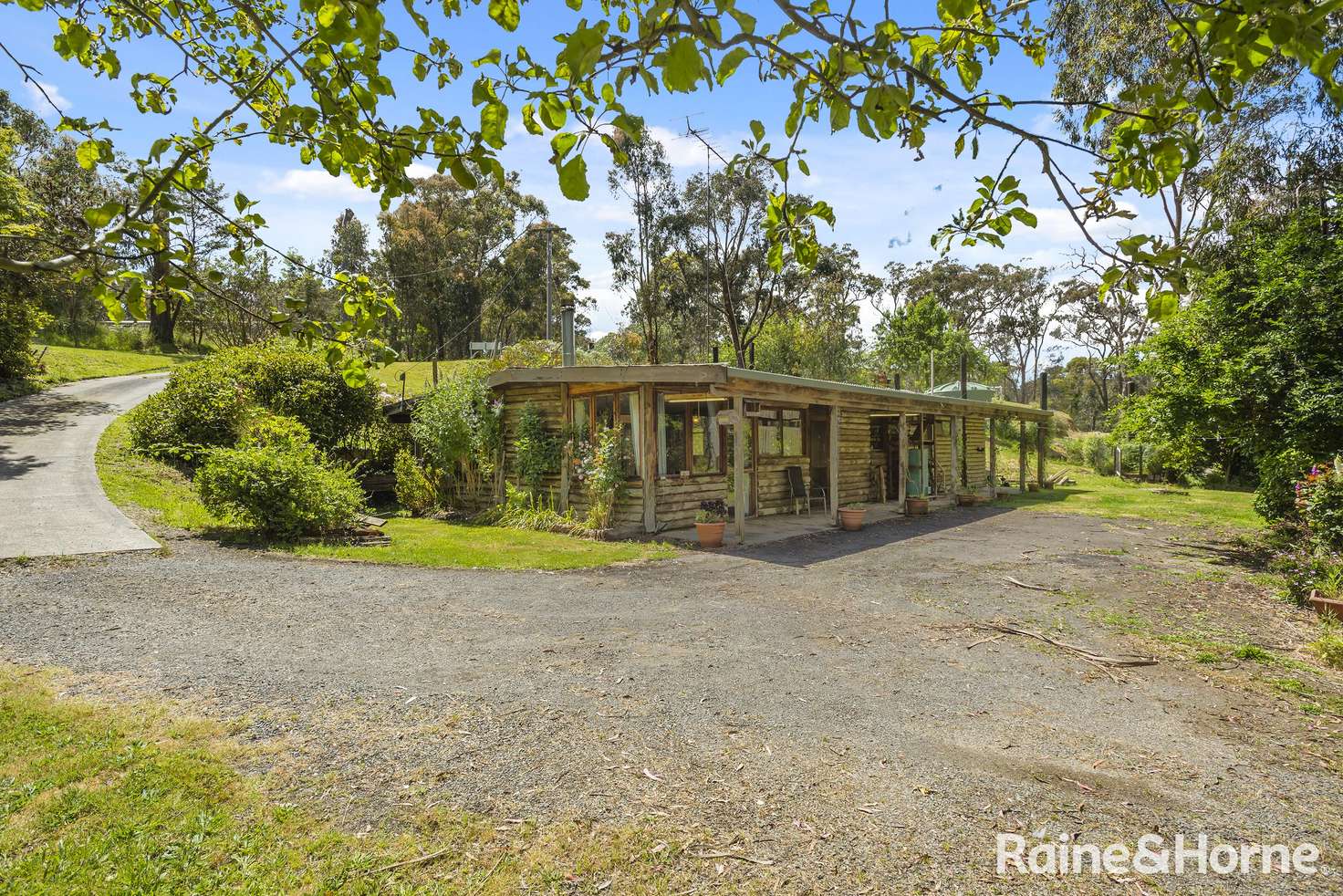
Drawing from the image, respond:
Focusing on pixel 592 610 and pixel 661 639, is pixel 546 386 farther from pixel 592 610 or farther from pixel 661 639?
pixel 661 639

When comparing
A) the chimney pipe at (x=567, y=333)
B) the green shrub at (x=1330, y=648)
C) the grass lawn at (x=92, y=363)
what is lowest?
the green shrub at (x=1330, y=648)

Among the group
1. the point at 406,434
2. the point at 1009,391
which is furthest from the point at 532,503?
the point at 1009,391

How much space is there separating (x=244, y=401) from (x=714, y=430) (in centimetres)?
974

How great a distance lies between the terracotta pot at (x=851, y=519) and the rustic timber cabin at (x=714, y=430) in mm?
359

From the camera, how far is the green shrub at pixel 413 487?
14000 millimetres

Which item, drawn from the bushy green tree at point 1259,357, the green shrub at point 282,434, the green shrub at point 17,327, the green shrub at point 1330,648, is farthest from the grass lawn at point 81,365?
the green shrub at point 1330,648

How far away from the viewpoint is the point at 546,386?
1238 cm

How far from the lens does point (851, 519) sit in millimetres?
12211

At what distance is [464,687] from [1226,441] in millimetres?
11918

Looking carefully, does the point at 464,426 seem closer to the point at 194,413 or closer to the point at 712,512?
the point at 712,512

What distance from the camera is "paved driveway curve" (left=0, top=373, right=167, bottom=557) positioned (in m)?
8.04

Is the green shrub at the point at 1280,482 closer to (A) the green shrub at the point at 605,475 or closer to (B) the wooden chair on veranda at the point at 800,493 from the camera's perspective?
(B) the wooden chair on veranda at the point at 800,493

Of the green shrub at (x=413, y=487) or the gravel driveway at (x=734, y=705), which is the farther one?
the green shrub at (x=413, y=487)

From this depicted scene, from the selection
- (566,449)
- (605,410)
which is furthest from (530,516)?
(605,410)
